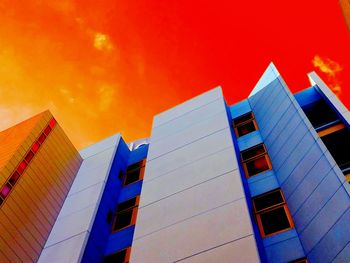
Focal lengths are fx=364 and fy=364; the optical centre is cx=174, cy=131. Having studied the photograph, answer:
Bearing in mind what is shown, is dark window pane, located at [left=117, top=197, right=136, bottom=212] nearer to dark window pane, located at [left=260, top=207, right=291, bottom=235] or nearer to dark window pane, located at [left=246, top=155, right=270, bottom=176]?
dark window pane, located at [left=246, top=155, right=270, bottom=176]

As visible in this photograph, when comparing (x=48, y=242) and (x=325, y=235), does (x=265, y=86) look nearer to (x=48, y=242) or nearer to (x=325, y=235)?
(x=325, y=235)

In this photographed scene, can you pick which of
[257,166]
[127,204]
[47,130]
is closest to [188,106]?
[127,204]

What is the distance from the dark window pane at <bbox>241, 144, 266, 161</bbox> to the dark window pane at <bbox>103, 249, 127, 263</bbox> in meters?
8.60

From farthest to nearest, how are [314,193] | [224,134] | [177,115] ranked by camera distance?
1. [177,115]
2. [224,134]
3. [314,193]

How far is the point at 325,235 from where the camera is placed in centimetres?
1340

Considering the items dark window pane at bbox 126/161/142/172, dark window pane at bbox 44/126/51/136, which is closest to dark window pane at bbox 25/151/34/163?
dark window pane at bbox 44/126/51/136

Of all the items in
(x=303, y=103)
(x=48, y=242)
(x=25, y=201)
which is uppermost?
(x=303, y=103)

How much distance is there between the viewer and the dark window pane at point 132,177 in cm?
2570

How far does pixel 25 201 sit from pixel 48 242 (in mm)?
2635

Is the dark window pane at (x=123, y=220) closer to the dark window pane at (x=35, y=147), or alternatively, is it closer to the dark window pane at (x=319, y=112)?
the dark window pane at (x=35, y=147)

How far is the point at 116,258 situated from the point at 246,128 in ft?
37.8

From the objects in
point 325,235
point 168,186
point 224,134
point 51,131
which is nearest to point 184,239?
point 168,186

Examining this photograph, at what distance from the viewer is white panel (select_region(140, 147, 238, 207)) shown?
1877 cm

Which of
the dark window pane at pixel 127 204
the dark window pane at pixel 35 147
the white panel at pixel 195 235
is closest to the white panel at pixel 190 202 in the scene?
the white panel at pixel 195 235
